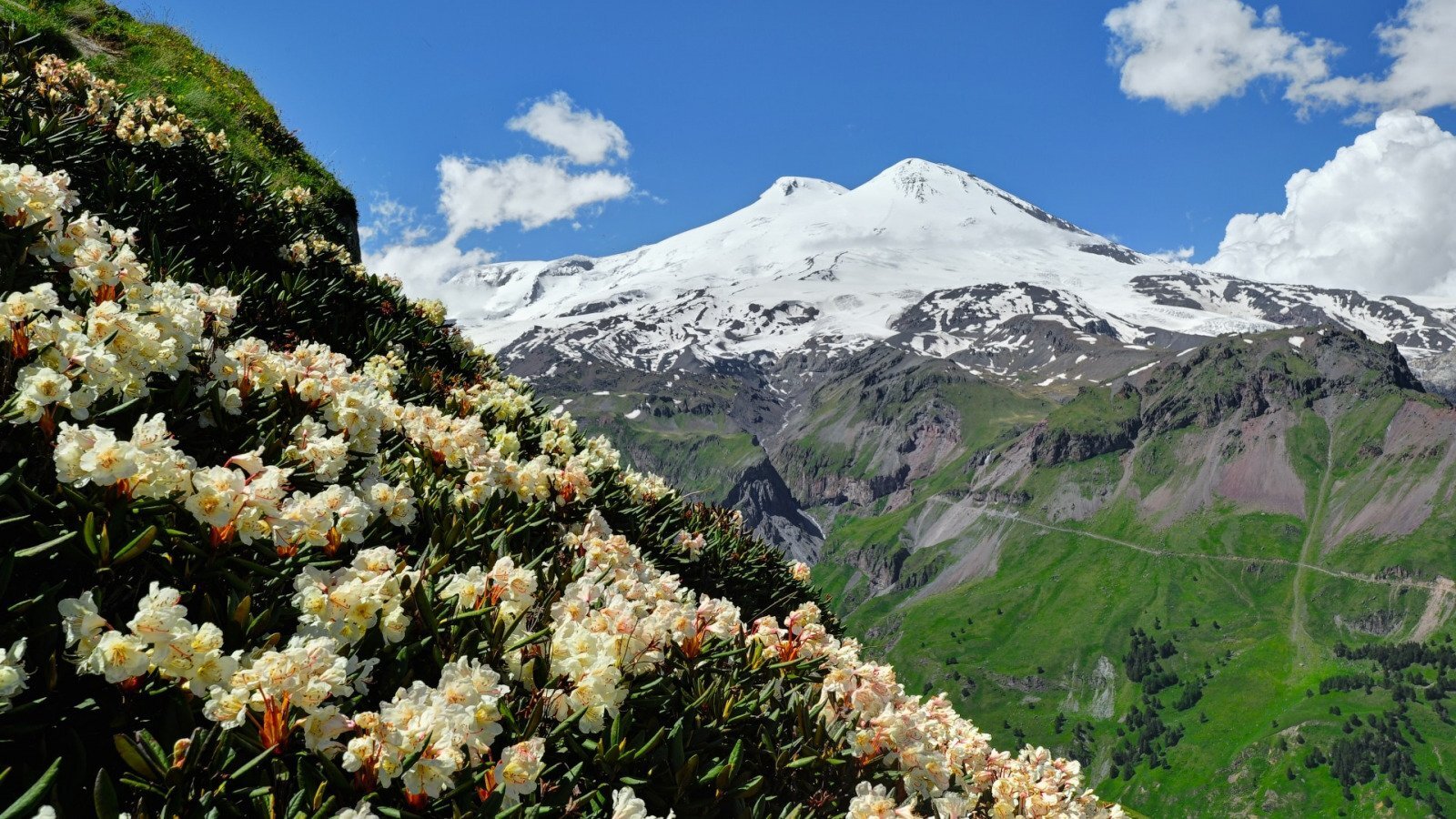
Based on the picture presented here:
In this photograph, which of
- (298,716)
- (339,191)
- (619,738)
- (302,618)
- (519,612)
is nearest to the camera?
(298,716)

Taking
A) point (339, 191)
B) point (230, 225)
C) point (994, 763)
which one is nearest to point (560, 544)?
point (994, 763)

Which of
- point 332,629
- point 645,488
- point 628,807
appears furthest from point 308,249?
point 628,807

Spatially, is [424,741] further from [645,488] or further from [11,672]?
[645,488]

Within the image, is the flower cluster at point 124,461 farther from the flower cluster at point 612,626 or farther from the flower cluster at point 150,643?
the flower cluster at point 612,626

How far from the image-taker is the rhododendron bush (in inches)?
117

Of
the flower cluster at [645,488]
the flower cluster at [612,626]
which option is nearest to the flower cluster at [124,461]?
the flower cluster at [612,626]

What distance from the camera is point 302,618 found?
352 cm

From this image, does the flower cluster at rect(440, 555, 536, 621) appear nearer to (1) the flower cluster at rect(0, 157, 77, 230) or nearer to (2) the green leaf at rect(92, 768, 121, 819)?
(2) the green leaf at rect(92, 768, 121, 819)

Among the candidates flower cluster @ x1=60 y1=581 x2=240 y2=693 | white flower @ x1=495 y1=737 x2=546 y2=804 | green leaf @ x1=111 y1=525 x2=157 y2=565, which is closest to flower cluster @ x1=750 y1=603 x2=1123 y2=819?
white flower @ x1=495 y1=737 x2=546 y2=804

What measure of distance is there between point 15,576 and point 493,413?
19.5 feet

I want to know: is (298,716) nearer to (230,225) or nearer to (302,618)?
(302,618)

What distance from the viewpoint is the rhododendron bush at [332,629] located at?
2965 millimetres

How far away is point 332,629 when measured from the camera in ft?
11.8

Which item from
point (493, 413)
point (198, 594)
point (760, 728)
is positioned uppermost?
point (493, 413)
